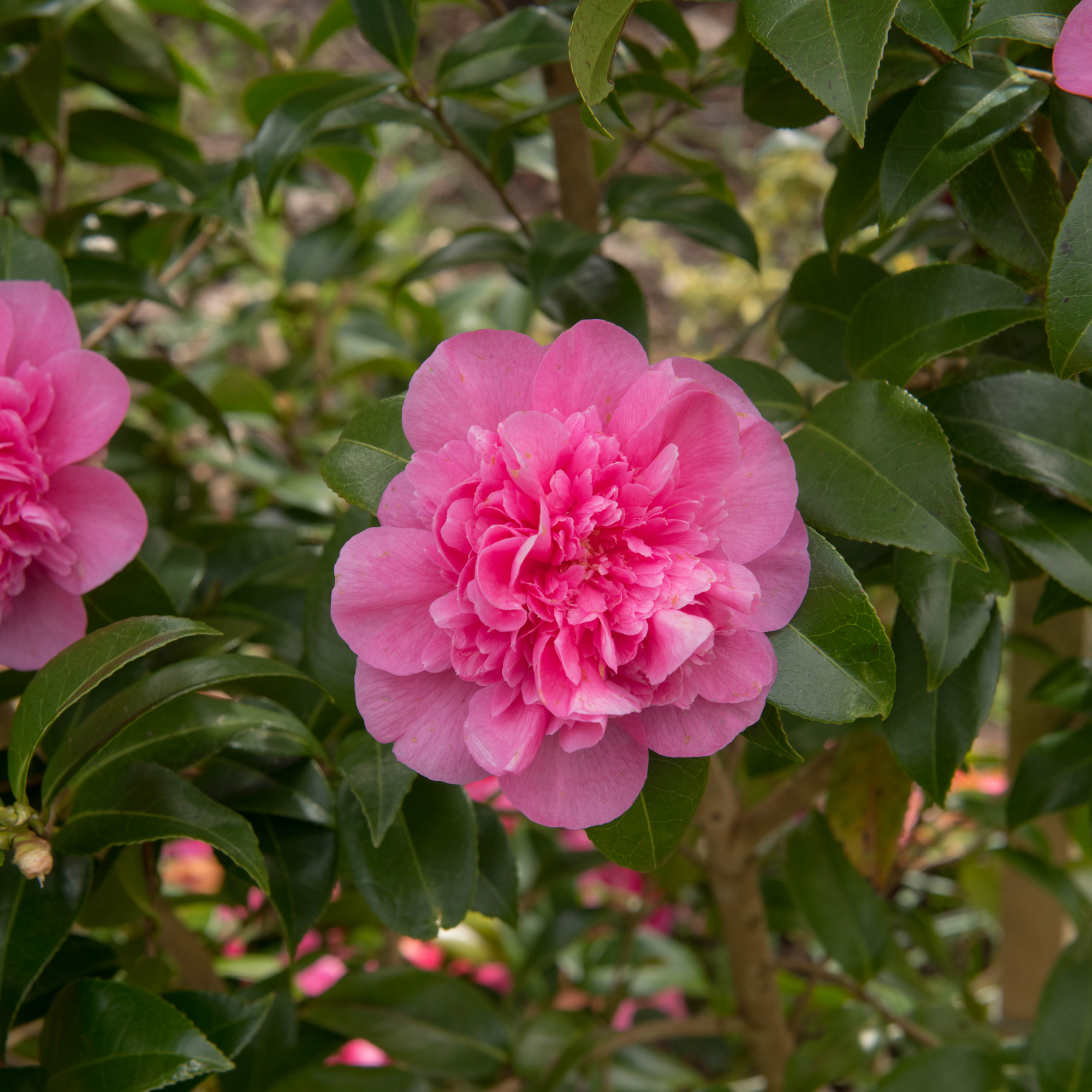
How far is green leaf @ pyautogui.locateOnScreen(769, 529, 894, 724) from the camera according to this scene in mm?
417

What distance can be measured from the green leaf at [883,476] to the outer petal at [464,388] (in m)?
0.16

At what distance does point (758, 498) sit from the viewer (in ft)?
1.39

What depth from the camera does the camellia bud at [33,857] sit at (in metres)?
0.45

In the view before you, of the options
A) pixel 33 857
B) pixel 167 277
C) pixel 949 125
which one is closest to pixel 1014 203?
pixel 949 125

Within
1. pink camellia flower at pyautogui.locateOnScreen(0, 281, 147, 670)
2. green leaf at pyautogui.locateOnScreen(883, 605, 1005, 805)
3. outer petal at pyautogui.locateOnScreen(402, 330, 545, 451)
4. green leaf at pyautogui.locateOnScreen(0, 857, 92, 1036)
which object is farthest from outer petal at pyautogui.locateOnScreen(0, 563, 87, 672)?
green leaf at pyautogui.locateOnScreen(883, 605, 1005, 805)

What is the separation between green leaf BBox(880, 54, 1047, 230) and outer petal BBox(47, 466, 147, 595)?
1.47ft

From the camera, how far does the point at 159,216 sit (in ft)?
3.32

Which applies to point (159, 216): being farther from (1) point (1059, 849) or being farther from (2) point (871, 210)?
(1) point (1059, 849)

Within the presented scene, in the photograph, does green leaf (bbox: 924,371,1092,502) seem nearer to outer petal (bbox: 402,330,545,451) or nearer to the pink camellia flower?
outer petal (bbox: 402,330,545,451)

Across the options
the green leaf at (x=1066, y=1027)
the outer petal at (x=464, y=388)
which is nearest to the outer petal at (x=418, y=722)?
the outer petal at (x=464, y=388)

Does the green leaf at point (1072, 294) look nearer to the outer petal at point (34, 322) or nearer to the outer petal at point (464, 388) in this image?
the outer petal at point (464, 388)

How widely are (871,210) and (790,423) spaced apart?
179mm

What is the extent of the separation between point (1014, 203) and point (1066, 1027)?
68cm

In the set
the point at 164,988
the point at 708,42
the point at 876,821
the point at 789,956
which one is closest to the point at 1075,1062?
the point at 876,821
